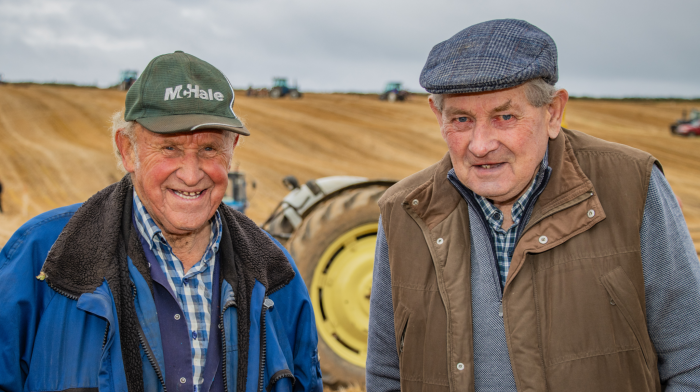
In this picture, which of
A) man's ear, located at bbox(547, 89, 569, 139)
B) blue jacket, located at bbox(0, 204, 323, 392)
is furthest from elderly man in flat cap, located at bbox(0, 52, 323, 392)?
man's ear, located at bbox(547, 89, 569, 139)

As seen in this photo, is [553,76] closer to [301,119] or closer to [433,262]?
[433,262]

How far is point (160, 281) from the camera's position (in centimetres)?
179

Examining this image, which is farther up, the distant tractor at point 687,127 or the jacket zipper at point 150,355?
the jacket zipper at point 150,355

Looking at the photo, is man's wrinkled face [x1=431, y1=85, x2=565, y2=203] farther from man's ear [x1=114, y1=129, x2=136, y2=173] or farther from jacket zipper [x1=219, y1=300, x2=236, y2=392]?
man's ear [x1=114, y1=129, x2=136, y2=173]

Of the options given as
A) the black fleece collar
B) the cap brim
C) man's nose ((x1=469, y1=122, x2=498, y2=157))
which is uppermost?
the cap brim

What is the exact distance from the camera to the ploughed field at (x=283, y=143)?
43.1ft

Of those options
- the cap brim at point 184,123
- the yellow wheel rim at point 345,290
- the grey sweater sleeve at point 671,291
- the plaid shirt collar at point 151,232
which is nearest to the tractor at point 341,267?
the yellow wheel rim at point 345,290

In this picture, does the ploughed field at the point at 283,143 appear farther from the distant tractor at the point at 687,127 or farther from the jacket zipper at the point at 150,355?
the jacket zipper at the point at 150,355

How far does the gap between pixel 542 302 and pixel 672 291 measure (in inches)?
13.4

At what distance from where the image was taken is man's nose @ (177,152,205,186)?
5.97 feet

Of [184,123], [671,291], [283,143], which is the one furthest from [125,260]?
[283,143]

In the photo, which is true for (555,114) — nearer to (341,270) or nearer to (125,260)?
(125,260)

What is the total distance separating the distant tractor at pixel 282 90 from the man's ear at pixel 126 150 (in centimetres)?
2878

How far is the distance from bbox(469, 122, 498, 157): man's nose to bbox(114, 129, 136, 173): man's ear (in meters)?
1.06
